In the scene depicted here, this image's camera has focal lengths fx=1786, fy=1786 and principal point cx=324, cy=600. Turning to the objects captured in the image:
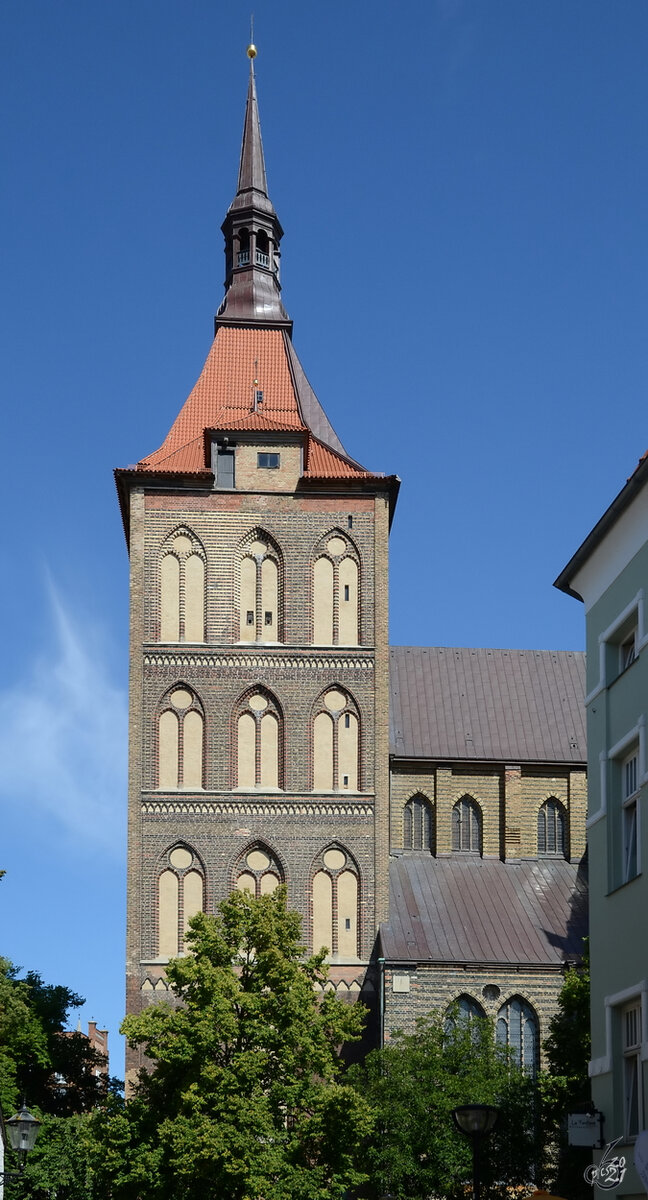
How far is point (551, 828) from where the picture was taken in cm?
4500

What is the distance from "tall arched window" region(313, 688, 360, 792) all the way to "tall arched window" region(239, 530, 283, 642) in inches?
79.7

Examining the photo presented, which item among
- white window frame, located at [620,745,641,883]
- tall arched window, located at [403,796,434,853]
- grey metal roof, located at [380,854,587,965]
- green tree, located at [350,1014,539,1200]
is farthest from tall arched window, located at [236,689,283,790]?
white window frame, located at [620,745,641,883]

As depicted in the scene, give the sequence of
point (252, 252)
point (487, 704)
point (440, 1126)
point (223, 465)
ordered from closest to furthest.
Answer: point (440, 1126), point (223, 465), point (487, 704), point (252, 252)

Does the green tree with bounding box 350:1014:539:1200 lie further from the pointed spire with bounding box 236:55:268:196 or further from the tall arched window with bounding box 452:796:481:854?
the pointed spire with bounding box 236:55:268:196

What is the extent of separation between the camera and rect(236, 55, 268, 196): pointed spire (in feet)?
160

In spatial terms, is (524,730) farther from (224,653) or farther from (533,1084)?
(533,1084)

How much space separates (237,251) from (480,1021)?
2255 cm

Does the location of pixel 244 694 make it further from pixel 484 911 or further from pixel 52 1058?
pixel 52 1058

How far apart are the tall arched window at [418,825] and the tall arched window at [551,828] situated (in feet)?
9.16

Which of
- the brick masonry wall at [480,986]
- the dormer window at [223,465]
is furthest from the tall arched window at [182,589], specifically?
the brick masonry wall at [480,986]

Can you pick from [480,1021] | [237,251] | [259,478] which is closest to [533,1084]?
[480,1021]

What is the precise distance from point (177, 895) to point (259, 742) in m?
3.98

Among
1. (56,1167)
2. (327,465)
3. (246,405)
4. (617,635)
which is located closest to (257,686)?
(327,465)

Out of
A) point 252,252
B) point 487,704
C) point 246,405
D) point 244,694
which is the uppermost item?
point 252,252
